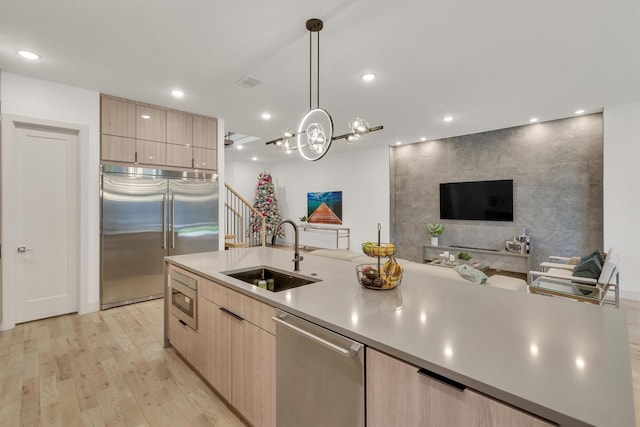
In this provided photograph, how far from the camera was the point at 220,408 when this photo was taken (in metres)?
2.02

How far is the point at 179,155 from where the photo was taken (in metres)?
4.51

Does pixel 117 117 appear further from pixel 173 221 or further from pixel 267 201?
pixel 267 201

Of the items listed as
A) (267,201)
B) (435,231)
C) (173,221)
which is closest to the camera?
(173,221)

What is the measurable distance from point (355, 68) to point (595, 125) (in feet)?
13.9

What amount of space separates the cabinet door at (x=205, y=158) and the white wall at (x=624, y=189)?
5.89m

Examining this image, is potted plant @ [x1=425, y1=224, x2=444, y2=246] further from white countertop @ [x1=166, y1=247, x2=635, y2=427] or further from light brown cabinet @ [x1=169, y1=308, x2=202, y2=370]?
light brown cabinet @ [x1=169, y1=308, x2=202, y2=370]

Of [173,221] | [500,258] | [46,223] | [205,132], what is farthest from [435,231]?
[46,223]

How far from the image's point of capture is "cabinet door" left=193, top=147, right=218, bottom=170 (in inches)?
185

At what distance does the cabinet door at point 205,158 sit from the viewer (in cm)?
469

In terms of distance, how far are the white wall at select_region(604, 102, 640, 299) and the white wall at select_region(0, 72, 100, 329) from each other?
23.0 feet

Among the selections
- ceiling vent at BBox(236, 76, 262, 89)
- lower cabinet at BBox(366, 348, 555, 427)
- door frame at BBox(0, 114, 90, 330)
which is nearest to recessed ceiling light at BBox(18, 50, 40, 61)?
door frame at BBox(0, 114, 90, 330)

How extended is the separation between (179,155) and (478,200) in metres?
5.50

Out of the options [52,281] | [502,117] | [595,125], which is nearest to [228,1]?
[52,281]

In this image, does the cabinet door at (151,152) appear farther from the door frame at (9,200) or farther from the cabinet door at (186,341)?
the cabinet door at (186,341)
